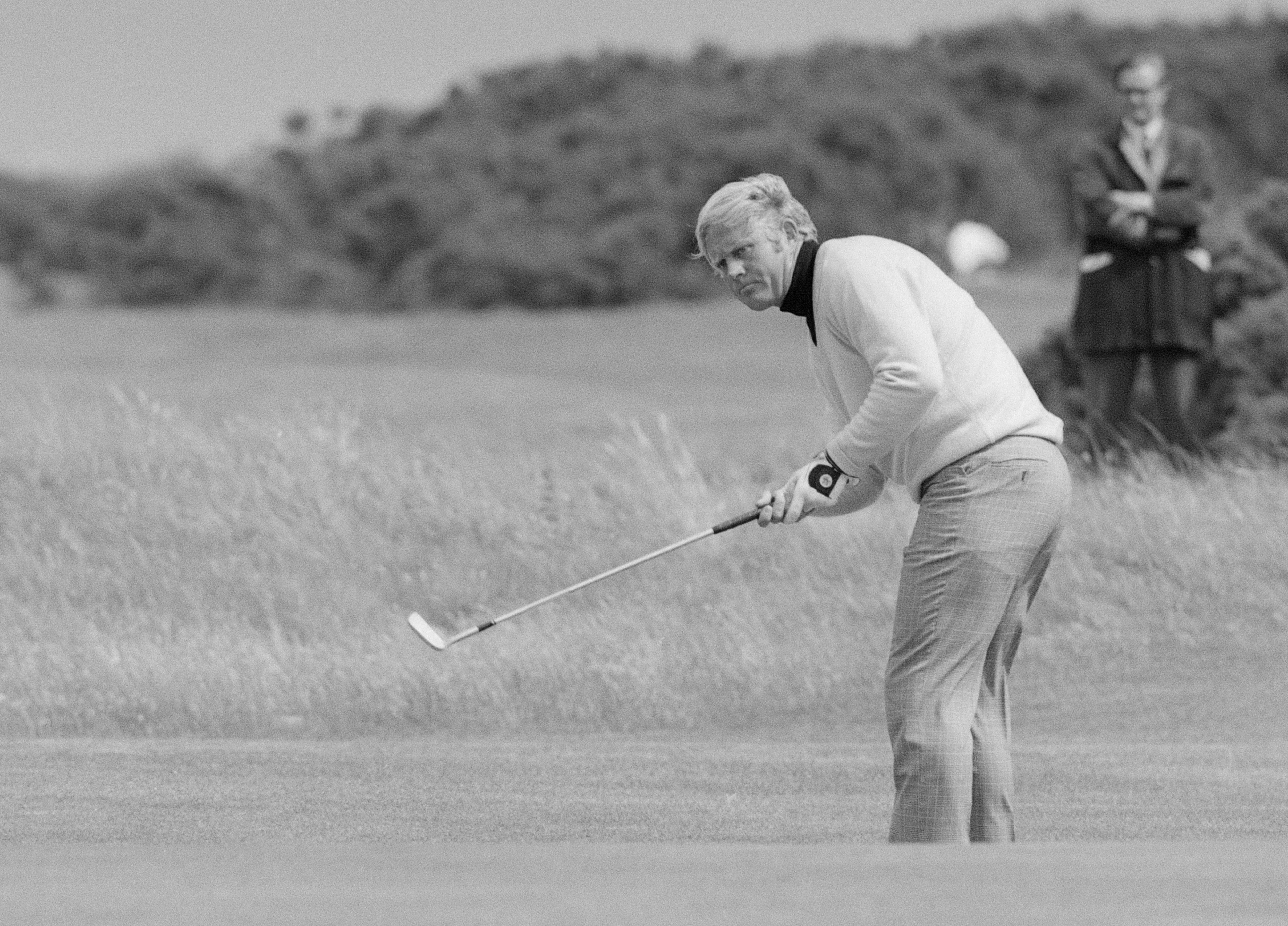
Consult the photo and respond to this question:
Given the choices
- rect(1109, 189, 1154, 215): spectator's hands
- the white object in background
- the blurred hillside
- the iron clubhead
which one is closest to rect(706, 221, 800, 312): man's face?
the iron clubhead

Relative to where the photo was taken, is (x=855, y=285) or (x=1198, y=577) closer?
(x=855, y=285)

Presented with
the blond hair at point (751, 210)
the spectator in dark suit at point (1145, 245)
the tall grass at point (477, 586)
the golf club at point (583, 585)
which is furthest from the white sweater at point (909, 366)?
the spectator in dark suit at point (1145, 245)

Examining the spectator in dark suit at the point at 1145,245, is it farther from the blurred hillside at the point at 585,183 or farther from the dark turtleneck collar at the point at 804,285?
the blurred hillside at the point at 585,183

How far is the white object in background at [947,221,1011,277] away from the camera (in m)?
37.4

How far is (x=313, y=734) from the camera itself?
9359mm

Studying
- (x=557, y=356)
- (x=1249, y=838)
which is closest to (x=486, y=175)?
(x=557, y=356)

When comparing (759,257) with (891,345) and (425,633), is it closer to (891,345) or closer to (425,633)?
(891,345)

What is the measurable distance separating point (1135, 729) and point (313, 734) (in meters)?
3.13

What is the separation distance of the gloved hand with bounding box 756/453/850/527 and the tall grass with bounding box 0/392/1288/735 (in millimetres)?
4083

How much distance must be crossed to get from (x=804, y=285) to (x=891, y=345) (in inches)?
10.5

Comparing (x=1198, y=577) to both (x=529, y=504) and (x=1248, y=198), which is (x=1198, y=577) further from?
(x=1248, y=198)

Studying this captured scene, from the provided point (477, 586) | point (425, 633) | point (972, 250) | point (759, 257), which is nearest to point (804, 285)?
point (759, 257)

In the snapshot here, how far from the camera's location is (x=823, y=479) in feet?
18.0

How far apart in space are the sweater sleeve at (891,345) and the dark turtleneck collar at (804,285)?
0.37ft
